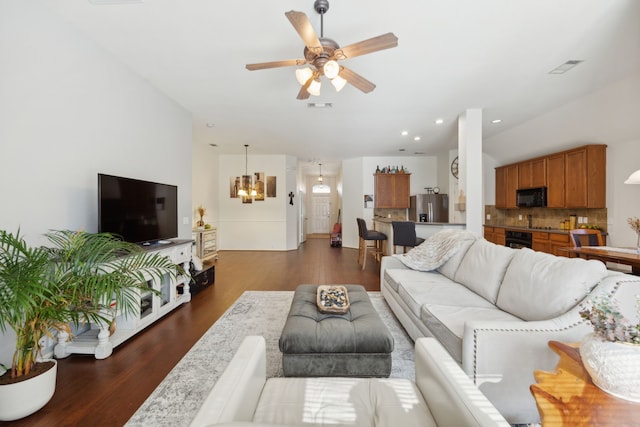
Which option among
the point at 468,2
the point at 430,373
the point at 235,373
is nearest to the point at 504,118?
the point at 468,2

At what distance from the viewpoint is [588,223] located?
14.1ft

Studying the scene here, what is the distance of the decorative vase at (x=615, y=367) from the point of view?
2.85ft

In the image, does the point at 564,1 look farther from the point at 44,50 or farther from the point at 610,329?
the point at 44,50

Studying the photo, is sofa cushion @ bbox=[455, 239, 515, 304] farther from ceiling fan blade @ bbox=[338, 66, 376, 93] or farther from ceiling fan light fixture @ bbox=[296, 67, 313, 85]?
ceiling fan light fixture @ bbox=[296, 67, 313, 85]

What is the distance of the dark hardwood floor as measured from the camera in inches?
61.2

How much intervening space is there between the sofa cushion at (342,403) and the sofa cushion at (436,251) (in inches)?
77.3

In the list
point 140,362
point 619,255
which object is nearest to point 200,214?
point 140,362

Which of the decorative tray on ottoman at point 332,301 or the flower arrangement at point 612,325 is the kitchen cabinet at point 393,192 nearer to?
the decorative tray on ottoman at point 332,301

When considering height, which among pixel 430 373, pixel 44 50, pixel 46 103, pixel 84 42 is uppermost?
pixel 84 42

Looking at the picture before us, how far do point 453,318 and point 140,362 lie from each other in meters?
2.46

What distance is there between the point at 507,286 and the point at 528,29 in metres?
2.32

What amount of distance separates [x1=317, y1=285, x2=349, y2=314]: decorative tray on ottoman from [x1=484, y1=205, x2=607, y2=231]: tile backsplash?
469 cm

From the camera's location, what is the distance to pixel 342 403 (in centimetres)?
108

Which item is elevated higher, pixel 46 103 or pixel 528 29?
pixel 528 29
